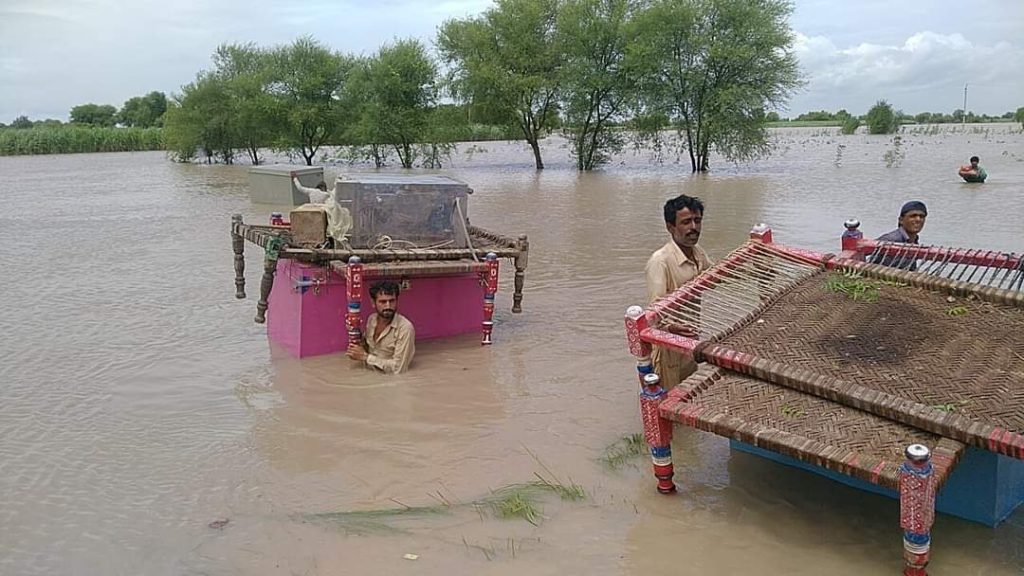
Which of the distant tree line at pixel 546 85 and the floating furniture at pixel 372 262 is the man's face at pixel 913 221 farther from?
the distant tree line at pixel 546 85

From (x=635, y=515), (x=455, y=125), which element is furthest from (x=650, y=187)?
(x=635, y=515)

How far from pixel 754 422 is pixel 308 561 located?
1941 mm

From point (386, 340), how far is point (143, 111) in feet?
241

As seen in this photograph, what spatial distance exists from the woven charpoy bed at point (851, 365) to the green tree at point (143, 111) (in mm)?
71432

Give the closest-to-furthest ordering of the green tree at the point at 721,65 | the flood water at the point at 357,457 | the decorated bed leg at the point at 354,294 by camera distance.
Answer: the flood water at the point at 357,457 < the decorated bed leg at the point at 354,294 < the green tree at the point at 721,65

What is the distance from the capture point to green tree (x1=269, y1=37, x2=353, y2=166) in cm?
3341

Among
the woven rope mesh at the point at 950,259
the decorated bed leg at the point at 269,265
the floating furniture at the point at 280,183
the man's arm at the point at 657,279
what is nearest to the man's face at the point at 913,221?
the woven rope mesh at the point at 950,259

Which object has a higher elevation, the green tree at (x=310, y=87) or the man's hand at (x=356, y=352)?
the green tree at (x=310, y=87)

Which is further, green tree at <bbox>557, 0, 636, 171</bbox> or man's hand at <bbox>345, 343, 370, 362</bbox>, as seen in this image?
green tree at <bbox>557, 0, 636, 171</bbox>

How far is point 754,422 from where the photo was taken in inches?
127

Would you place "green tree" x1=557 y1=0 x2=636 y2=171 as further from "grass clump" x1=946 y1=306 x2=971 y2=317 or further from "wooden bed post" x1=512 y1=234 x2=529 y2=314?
"grass clump" x1=946 y1=306 x2=971 y2=317

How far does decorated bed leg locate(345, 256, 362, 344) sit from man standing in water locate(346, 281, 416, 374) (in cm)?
10

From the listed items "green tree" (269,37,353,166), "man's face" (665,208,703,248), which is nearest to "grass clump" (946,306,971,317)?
"man's face" (665,208,703,248)

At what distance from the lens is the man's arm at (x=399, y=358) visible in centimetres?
585
